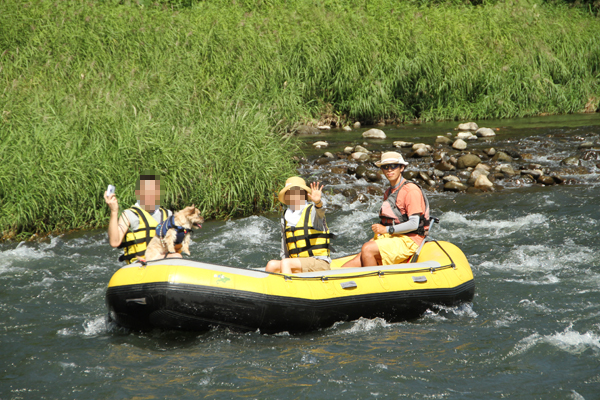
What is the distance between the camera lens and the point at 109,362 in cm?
401

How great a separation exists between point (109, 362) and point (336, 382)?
152 cm

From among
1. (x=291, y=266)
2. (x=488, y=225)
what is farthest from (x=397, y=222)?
(x=488, y=225)

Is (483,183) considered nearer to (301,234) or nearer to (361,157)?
(361,157)

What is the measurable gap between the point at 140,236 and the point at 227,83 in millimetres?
6858

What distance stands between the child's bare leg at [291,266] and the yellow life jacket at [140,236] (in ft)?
3.17

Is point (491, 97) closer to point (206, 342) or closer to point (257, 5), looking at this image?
point (257, 5)

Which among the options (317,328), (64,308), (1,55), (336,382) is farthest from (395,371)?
(1,55)

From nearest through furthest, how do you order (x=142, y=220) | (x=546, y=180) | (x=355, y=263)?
(x=142, y=220) < (x=355, y=263) < (x=546, y=180)

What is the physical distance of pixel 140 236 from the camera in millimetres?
4453

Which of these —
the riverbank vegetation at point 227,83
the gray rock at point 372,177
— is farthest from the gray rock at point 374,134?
the gray rock at point 372,177

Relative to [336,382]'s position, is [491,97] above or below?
above

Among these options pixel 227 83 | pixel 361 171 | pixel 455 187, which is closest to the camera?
pixel 455 187

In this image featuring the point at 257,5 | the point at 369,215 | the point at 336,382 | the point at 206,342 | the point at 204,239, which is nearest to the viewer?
the point at 336,382

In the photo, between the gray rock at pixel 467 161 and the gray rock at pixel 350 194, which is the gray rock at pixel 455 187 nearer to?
the gray rock at pixel 467 161
